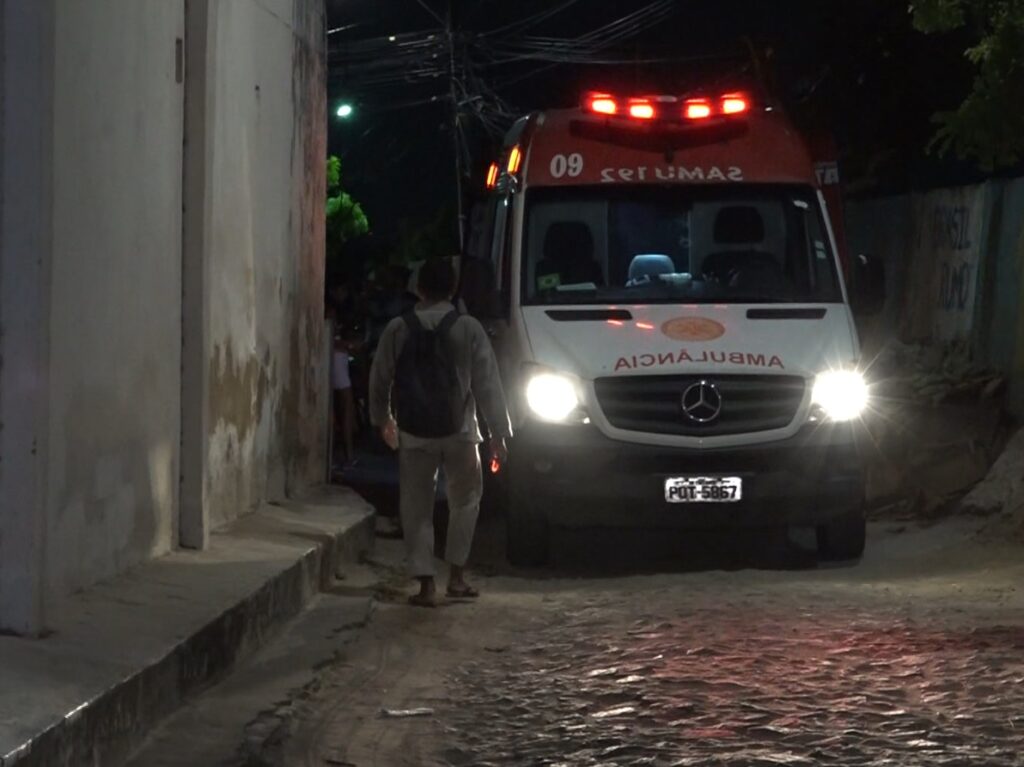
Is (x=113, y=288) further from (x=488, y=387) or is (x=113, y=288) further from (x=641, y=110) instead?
(x=641, y=110)

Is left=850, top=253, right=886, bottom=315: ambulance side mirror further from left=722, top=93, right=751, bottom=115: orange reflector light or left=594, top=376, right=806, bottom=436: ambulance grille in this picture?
left=722, top=93, right=751, bottom=115: orange reflector light

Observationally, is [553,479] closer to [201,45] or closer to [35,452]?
[201,45]

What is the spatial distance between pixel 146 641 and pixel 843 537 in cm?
607

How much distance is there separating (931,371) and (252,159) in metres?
8.24

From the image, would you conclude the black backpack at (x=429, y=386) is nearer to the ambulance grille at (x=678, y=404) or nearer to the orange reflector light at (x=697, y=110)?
the ambulance grille at (x=678, y=404)

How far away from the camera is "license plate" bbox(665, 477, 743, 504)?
11.1 metres

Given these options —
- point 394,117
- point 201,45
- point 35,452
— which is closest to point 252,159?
point 201,45

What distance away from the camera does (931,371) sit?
1702 centimetres

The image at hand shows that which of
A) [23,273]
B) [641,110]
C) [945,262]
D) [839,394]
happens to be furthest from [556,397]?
[945,262]

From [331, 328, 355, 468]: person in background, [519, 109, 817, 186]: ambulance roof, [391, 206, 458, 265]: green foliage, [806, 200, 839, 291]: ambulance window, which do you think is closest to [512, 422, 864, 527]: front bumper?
[806, 200, 839, 291]: ambulance window

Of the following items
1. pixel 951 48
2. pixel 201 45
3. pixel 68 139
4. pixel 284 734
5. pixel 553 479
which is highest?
pixel 951 48

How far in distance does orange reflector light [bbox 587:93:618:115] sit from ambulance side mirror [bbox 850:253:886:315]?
6.42 ft

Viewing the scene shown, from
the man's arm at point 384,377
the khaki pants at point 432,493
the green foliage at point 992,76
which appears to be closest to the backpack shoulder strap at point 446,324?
the man's arm at point 384,377

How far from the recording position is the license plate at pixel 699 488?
1114cm
